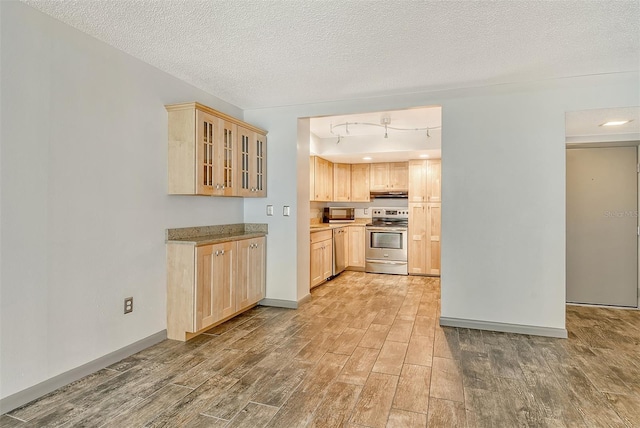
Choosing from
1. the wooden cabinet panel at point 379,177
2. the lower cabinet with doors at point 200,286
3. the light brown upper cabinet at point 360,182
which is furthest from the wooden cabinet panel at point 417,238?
the lower cabinet with doors at point 200,286

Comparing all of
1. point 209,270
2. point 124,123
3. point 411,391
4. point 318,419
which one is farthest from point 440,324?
point 124,123

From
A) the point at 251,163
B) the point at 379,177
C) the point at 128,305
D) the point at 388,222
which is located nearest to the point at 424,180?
the point at 379,177

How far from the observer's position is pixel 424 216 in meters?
6.37

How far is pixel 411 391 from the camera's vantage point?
2.32m

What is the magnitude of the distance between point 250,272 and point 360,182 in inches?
147

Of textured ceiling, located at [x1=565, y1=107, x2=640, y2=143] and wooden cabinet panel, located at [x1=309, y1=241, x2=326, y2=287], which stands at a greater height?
textured ceiling, located at [x1=565, y1=107, x2=640, y2=143]

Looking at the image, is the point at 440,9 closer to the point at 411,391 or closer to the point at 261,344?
the point at 411,391

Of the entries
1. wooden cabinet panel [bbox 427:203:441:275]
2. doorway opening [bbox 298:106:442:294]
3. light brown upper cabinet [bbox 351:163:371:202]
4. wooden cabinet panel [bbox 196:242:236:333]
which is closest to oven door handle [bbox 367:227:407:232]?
doorway opening [bbox 298:106:442:294]

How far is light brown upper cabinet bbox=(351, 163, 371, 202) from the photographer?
7066 mm

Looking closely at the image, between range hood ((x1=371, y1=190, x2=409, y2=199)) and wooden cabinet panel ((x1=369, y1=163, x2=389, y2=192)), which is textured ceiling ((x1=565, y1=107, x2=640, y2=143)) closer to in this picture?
range hood ((x1=371, y1=190, x2=409, y2=199))

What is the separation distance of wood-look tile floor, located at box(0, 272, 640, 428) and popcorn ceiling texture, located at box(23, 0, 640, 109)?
2414mm

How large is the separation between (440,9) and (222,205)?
2.91 metres

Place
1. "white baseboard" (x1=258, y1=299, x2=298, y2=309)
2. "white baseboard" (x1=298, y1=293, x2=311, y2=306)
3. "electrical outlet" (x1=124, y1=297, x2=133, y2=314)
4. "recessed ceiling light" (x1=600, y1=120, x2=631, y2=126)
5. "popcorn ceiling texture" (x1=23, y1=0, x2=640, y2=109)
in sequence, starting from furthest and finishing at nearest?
1. "white baseboard" (x1=298, y1=293, x2=311, y2=306)
2. "white baseboard" (x1=258, y1=299, x2=298, y2=309)
3. "recessed ceiling light" (x1=600, y1=120, x2=631, y2=126)
4. "electrical outlet" (x1=124, y1=297, x2=133, y2=314)
5. "popcorn ceiling texture" (x1=23, y1=0, x2=640, y2=109)

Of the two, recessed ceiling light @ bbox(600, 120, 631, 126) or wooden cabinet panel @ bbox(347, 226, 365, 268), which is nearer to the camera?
recessed ceiling light @ bbox(600, 120, 631, 126)
